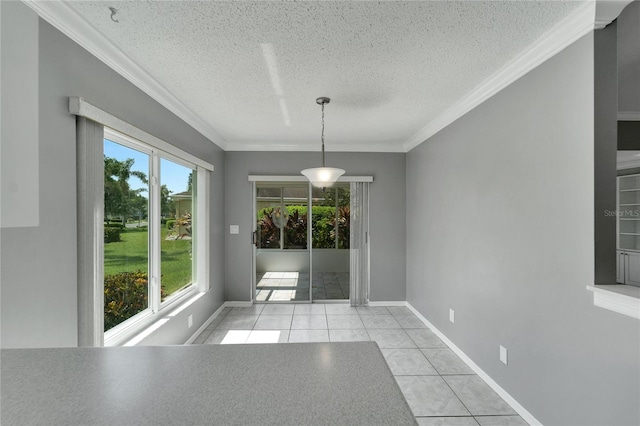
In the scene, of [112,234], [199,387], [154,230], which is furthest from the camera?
[154,230]

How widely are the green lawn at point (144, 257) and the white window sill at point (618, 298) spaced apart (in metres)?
3.03

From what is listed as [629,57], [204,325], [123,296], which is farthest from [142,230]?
[629,57]

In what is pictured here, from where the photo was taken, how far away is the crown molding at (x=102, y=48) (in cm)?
142

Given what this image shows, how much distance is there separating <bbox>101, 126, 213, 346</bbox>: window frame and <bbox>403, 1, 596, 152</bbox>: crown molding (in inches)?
110

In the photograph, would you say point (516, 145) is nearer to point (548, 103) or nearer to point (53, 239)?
point (548, 103)

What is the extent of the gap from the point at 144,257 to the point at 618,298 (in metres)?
3.24

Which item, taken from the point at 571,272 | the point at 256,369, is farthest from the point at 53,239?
the point at 571,272

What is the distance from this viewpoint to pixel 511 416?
6.66 feet

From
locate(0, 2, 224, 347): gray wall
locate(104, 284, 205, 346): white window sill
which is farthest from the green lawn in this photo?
locate(0, 2, 224, 347): gray wall

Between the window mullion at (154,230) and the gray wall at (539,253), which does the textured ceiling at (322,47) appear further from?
the window mullion at (154,230)

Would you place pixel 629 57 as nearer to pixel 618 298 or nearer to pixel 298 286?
pixel 618 298

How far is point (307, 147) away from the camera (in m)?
4.45

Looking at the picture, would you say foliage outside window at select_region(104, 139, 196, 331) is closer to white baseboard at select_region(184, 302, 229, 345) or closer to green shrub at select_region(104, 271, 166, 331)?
green shrub at select_region(104, 271, 166, 331)

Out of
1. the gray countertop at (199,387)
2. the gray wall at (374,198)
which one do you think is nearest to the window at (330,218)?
the gray wall at (374,198)
